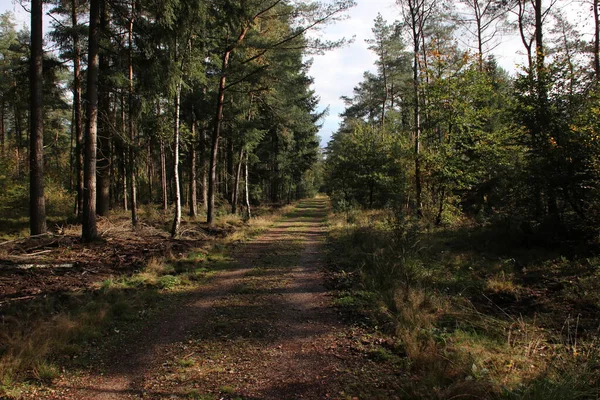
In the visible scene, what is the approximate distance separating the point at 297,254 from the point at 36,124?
848 centimetres

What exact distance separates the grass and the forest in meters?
0.04

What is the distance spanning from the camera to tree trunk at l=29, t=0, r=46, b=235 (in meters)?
9.29

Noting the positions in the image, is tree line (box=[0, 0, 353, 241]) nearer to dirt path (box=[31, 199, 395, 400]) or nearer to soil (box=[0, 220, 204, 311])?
soil (box=[0, 220, 204, 311])

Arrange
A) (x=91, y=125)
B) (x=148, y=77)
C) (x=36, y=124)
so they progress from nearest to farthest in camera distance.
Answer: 1. (x=36, y=124)
2. (x=91, y=125)
3. (x=148, y=77)

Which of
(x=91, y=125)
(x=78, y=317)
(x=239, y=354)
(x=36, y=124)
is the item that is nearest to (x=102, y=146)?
(x=91, y=125)

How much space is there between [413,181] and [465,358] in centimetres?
1548

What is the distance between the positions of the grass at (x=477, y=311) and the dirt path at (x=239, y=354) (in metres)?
0.59

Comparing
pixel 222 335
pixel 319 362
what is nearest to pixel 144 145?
pixel 222 335

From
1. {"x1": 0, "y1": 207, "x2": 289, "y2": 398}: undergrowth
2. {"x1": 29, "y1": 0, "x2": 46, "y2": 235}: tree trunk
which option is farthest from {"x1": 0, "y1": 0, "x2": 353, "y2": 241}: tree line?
{"x1": 0, "y1": 207, "x2": 289, "y2": 398}: undergrowth

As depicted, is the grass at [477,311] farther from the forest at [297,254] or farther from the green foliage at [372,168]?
the green foliage at [372,168]

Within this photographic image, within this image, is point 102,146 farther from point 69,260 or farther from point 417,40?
point 417,40

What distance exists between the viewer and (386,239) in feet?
35.1

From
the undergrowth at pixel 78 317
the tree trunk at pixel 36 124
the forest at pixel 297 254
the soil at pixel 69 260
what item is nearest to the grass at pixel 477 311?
the forest at pixel 297 254

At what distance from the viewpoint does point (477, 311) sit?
19.0 ft
